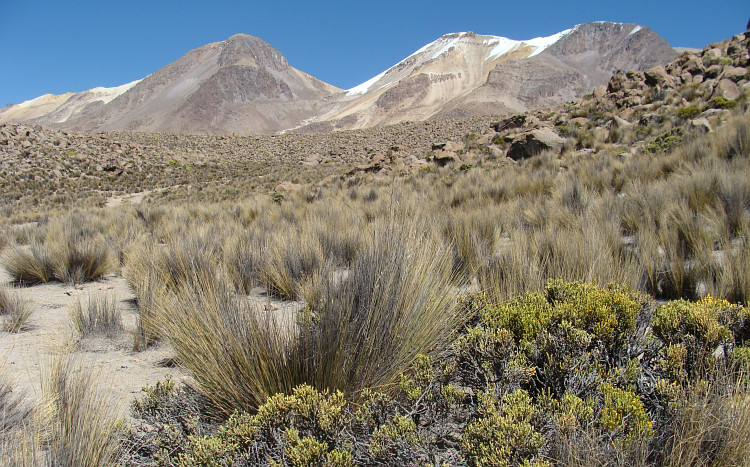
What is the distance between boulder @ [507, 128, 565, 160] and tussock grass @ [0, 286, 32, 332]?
12.8 meters

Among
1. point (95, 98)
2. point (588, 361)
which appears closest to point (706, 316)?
point (588, 361)

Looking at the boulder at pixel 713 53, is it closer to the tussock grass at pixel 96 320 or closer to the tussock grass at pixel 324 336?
the tussock grass at pixel 324 336

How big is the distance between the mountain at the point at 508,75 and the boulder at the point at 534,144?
Result: 256ft

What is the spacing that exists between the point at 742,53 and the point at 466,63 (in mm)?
134501

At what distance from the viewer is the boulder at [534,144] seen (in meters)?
12.6

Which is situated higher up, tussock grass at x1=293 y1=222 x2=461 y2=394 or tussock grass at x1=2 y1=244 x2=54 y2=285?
tussock grass at x1=2 y1=244 x2=54 y2=285

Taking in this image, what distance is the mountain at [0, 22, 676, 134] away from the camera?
4230 inches

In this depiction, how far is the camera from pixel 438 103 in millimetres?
109375

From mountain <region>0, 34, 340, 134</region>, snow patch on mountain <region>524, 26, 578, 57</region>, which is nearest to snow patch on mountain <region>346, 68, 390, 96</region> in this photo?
mountain <region>0, 34, 340, 134</region>

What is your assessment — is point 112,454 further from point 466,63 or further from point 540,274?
point 466,63

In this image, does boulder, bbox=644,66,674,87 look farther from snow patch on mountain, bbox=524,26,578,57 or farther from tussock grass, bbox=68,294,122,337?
snow patch on mountain, bbox=524,26,578,57

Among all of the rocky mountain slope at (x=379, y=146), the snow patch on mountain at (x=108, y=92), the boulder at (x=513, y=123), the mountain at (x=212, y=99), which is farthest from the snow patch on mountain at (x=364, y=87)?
the boulder at (x=513, y=123)

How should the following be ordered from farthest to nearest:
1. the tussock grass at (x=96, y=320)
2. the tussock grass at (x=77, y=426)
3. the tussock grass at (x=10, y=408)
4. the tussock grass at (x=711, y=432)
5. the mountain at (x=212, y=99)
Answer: the mountain at (x=212, y=99) < the tussock grass at (x=96, y=320) < the tussock grass at (x=10, y=408) < the tussock grass at (x=77, y=426) < the tussock grass at (x=711, y=432)

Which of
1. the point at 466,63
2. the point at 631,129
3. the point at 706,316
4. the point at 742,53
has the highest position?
the point at 466,63
